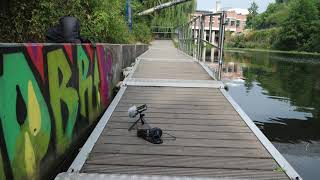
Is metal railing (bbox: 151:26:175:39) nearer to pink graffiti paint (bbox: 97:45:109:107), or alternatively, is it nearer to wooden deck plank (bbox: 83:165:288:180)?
pink graffiti paint (bbox: 97:45:109:107)

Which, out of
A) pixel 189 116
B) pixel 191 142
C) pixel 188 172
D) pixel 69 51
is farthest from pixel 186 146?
A: pixel 69 51

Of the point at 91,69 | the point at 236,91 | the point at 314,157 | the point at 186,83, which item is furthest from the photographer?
the point at 236,91

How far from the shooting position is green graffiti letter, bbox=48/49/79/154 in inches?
134

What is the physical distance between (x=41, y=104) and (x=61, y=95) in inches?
21.4

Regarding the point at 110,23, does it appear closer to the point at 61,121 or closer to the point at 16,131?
the point at 61,121

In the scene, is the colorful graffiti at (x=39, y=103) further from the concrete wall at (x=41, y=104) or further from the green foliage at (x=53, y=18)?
the green foliage at (x=53, y=18)

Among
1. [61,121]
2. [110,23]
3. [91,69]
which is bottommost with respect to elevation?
[61,121]

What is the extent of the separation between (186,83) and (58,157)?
11.9ft

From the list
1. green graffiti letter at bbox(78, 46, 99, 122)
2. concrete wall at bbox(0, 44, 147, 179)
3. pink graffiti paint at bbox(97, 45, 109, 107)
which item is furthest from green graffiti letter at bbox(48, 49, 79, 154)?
pink graffiti paint at bbox(97, 45, 109, 107)

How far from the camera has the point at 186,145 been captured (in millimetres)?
3643

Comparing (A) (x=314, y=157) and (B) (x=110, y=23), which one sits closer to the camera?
(A) (x=314, y=157)

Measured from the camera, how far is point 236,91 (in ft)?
41.5

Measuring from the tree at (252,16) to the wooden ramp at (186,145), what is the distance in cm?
10000

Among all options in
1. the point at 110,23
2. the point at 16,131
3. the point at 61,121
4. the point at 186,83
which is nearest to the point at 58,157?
the point at 61,121
